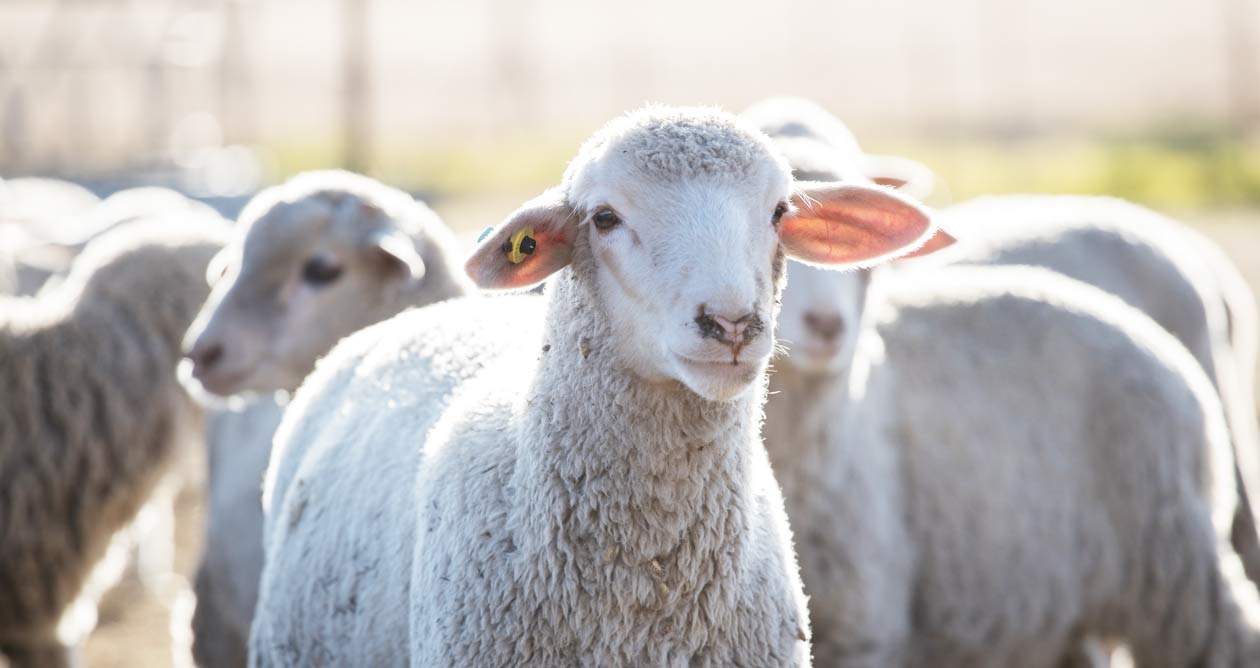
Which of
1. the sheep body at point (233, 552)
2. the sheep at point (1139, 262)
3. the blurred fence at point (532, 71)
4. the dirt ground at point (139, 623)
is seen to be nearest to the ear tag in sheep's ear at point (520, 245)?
the sheep body at point (233, 552)

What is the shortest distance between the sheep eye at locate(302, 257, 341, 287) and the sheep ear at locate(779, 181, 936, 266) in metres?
1.68

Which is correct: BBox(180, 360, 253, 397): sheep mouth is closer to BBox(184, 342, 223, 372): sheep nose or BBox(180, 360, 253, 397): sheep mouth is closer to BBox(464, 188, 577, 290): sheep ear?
BBox(184, 342, 223, 372): sheep nose

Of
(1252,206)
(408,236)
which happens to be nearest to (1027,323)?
(408,236)

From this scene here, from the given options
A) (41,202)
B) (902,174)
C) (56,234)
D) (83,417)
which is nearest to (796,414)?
(902,174)

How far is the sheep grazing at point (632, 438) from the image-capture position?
2281 millimetres

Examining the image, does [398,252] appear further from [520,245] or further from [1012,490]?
[1012,490]

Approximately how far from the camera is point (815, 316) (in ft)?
11.1

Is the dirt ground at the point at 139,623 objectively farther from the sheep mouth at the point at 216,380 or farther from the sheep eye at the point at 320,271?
the sheep eye at the point at 320,271

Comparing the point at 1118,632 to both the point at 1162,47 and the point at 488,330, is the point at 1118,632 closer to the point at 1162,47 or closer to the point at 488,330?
the point at 488,330

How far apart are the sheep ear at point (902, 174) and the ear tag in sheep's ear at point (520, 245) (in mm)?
1831

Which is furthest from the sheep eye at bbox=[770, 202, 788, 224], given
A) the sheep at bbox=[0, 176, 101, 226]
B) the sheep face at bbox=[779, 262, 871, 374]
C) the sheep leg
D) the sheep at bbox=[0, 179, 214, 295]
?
the sheep at bbox=[0, 176, 101, 226]

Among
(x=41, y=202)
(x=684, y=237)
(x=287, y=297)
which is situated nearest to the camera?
(x=684, y=237)

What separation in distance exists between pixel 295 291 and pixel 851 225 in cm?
183

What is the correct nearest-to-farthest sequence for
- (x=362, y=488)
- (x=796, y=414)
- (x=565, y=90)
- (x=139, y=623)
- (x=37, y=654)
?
(x=362, y=488) < (x=796, y=414) < (x=37, y=654) < (x=139, y=623) < (x=565, y=90)
